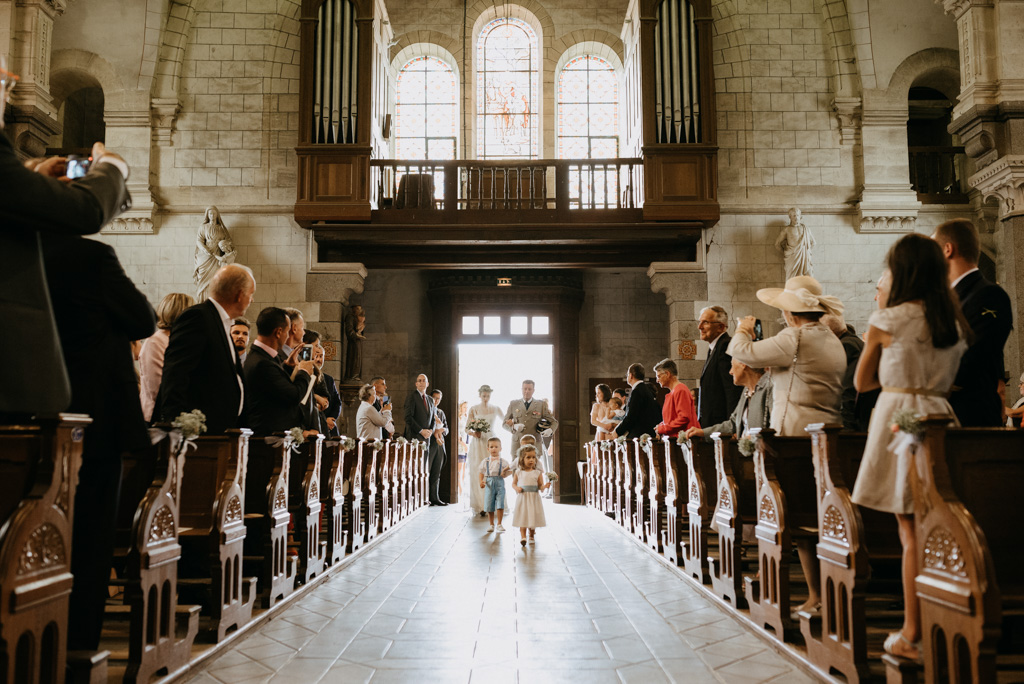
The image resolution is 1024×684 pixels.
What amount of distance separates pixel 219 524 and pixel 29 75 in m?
8.58

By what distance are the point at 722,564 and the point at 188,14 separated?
1068 centimetres

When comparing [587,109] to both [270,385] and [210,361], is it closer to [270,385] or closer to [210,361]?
[270,385]

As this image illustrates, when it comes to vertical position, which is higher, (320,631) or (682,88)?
(682,88)

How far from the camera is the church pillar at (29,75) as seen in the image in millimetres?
9930

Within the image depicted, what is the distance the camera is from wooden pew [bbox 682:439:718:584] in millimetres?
4918

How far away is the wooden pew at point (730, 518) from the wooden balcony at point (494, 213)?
665cm

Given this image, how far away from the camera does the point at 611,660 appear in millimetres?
3400

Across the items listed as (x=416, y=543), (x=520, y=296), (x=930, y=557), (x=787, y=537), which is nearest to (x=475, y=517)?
(x=416, y=543)

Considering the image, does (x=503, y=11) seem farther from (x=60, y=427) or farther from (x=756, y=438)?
(x=60, y=427)

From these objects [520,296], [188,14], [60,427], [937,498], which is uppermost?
[188,14]

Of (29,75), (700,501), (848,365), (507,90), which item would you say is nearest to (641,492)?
(700,501)

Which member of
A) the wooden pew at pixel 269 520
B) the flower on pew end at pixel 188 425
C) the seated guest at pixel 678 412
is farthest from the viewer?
the seated guest at pixel 678 412

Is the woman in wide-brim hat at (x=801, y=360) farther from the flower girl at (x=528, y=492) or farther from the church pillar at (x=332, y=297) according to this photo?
the church pillar at (x=332, y=297)

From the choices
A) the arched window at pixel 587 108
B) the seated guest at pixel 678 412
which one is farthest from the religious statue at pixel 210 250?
the seated guest at pixel 678 412
